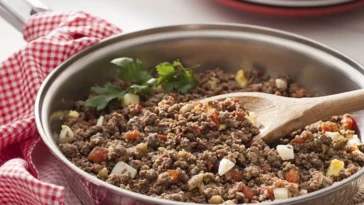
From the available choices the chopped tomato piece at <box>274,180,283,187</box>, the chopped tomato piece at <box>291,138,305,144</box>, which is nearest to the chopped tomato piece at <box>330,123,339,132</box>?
the chopped tomato piece at <box>291,138,305,144</box>

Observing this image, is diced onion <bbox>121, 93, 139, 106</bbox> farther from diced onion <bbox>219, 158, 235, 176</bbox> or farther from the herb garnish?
diced onion <bbox>219, 158, 235, 176</bbox>

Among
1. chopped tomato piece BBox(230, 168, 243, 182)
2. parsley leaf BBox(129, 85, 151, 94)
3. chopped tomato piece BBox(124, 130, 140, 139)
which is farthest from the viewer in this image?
parsley leaf BBox(129, 85, 151, 94)

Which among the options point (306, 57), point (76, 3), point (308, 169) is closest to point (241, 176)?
point (308, 169)

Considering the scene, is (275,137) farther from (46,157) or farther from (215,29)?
(46,157)

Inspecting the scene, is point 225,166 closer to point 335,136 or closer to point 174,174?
point 174,174

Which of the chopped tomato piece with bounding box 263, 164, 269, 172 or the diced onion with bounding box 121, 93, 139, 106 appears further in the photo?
the diced onion with bounding box 121, 93, 139, 106

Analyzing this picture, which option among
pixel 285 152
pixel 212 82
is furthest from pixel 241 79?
pixel 285 152
